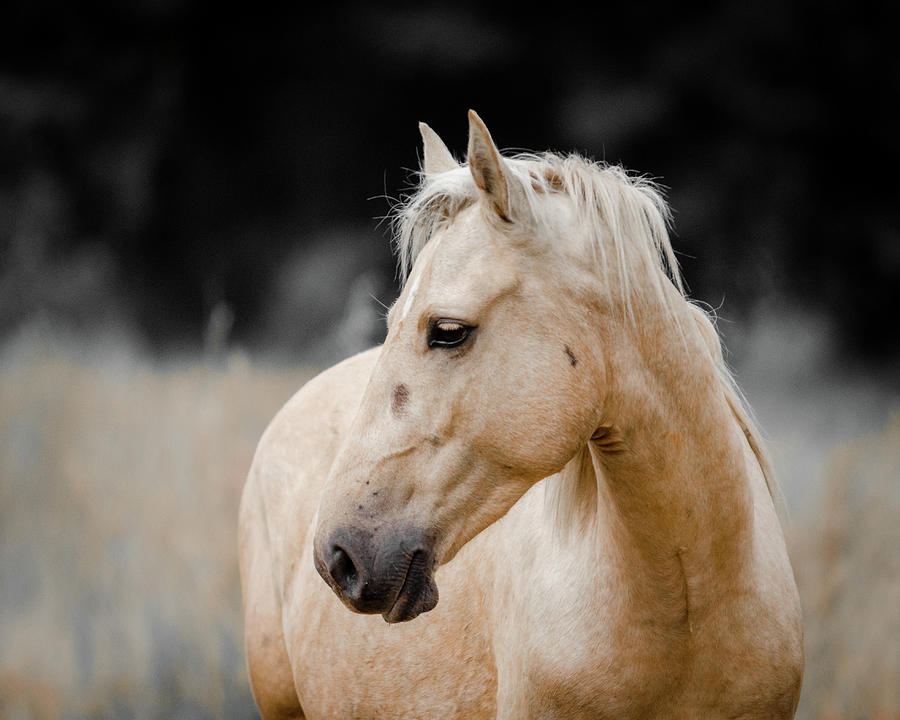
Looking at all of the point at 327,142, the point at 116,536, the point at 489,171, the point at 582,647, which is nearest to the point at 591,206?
the point at 489,171

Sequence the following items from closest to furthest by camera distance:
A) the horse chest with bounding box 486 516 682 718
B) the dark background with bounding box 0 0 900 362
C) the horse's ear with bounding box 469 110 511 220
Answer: the horse's ear with bounding box 469 110 511 220 → the horse chest with bounding box 486 516 682 718 → the dark background with bounding box 0 0 900 362

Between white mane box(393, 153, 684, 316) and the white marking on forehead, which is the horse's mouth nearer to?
the white marking on forehead

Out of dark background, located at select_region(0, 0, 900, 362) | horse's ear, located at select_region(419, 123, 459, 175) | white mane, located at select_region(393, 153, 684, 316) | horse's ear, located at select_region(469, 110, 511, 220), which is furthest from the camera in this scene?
dark background, located at select_region(0, 0, 900, 362)

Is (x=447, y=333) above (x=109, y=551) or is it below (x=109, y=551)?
above

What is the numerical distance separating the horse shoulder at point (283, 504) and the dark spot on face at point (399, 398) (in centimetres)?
129

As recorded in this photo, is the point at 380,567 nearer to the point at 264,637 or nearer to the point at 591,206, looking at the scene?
the point at 591,206

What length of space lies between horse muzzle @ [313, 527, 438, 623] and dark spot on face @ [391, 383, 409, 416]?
202 mm

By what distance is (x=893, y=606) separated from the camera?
3.36 metres

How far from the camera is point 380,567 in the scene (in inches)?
57.5

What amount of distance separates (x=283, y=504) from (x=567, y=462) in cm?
158

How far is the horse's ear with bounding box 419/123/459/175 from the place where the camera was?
1.92 m

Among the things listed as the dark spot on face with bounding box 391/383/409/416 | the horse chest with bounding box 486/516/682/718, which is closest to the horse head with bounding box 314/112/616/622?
the dark spot on face with bounding box 391/383/409/416

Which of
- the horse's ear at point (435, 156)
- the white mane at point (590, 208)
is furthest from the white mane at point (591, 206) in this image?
the horse's ear at point (435, 156)

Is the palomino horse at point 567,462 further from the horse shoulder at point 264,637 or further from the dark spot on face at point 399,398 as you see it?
the horse shoulder at point 264,637
